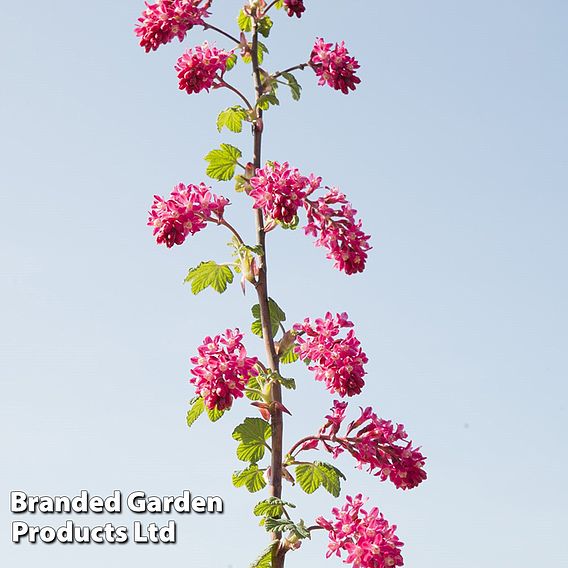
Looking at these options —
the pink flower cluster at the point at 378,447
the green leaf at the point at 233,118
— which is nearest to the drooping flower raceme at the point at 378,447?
the pink flower cluster at the point at 378,447

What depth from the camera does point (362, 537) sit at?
5.90m

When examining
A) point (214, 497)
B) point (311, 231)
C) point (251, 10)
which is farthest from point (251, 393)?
point (251, 10)

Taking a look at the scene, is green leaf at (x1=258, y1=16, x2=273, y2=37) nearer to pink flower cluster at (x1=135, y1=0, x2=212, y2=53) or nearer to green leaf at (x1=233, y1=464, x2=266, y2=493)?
pink flower cluster at (x1=135, y1=0, x2=212, y2=53)

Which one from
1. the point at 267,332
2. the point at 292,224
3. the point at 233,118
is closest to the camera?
the point at 267,332

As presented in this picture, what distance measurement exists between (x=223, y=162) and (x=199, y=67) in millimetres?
682

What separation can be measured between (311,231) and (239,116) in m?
1.07

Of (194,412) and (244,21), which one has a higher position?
(244,21)

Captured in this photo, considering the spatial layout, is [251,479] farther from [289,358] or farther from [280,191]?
[280,191]


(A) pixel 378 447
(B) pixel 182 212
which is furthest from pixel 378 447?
(B) pixel 182 212

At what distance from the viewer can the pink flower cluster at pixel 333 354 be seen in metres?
6.19

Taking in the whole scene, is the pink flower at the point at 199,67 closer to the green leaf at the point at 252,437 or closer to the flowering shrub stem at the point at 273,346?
the flowering shrub stem at the point at 273,346

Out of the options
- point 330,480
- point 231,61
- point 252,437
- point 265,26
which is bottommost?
point 330,480

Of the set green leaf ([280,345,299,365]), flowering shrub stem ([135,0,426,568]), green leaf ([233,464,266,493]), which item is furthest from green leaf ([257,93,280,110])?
green leaf ([233,464,266,493])

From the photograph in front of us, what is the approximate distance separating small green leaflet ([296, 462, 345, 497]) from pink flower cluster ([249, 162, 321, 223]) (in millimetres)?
1656
